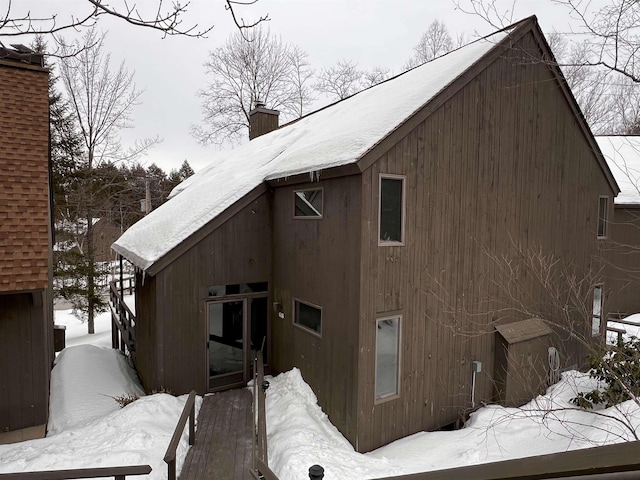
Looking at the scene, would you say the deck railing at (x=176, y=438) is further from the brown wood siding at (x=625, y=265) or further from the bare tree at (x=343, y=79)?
the bare tree at (x=343, y=79)

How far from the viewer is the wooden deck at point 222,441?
5434mm

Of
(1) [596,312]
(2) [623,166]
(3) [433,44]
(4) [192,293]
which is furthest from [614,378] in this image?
(3) [433,44]

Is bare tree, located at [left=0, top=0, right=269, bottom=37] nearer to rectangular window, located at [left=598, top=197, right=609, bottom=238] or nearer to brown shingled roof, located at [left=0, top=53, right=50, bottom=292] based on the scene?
brown shingled roof, located at [left=0, top=53, right=50, bottom=292]

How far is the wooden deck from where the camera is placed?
17.8ft

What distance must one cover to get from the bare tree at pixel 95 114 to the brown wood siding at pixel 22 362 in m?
10.7

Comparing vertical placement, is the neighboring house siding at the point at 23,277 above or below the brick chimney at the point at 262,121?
below

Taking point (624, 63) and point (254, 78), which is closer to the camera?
point (624, 63)

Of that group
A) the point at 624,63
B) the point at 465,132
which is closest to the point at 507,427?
the point at 465,132

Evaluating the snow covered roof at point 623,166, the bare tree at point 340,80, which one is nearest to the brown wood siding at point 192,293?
the snow covered roof at point 623,166

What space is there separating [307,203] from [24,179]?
5.22 meters

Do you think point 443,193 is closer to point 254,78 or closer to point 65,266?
point 65,266

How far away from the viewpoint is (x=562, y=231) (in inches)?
376

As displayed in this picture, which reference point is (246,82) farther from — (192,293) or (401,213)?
(401,213)

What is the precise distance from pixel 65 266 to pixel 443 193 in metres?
16.3
